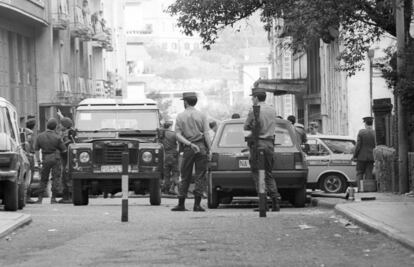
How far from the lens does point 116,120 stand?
23.9m

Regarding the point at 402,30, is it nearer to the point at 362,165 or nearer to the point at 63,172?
the point at 362,165

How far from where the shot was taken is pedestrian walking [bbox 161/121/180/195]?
2809cm

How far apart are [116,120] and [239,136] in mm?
3964

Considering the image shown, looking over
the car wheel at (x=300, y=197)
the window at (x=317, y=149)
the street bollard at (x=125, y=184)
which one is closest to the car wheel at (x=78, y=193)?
the car wheel at (x=300, y=197)

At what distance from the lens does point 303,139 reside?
24312 mm

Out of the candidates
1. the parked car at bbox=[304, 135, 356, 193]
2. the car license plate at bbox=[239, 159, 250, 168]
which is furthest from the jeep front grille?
the parked car at bbox=[304, 135, 356, 193]

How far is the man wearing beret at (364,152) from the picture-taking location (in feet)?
84.3

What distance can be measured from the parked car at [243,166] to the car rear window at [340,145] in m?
8.14

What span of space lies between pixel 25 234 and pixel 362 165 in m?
12.9

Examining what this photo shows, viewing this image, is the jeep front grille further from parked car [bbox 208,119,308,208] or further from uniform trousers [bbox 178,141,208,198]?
uniform trousers [bbox 178,141,208,198]

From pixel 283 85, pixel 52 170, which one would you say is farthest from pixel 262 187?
pixel 283 85

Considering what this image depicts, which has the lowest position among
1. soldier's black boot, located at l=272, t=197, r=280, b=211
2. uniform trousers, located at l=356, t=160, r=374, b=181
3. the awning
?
soldier's black boot, located at l=272, t=197, r=280, b=211

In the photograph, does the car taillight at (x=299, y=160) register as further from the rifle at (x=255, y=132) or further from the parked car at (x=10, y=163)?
the parked car at (x=10, y=163)

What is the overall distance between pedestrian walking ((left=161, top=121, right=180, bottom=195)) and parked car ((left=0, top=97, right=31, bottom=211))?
23.3ft
